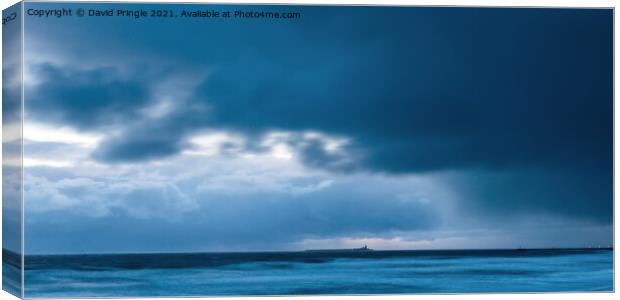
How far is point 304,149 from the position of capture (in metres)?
17.8

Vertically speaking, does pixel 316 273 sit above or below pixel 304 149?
below

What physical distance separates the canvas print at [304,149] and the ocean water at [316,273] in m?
0.03

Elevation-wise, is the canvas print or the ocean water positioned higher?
the canvas print

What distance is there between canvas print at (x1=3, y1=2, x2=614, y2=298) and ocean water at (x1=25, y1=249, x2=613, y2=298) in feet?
0.10

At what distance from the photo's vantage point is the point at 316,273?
59.2 feet

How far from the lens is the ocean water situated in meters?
17.4

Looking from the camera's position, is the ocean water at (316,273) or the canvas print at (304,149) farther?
the ocean water at (316,273)

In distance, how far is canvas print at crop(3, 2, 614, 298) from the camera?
56.6 feet

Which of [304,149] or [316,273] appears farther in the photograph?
[316,273]

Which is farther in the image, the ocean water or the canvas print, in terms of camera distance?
the ocean water

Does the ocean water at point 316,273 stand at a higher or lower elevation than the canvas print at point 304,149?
lower

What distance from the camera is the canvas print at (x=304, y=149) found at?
56.6 ft

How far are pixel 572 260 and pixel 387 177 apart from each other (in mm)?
3247

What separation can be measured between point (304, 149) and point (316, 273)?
5.97 feet
